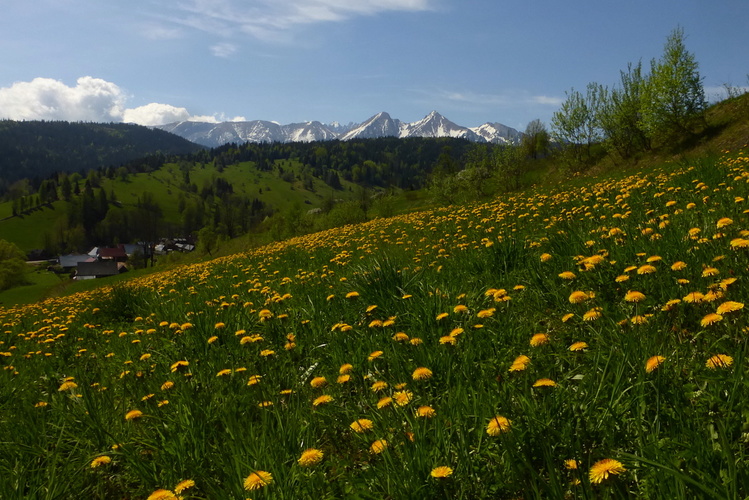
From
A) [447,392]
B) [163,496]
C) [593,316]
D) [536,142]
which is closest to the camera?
[163,496]

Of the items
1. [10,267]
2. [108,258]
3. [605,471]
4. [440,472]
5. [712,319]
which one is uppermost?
[712,319]

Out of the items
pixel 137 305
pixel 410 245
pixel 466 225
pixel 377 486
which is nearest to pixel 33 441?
pixel 377 486

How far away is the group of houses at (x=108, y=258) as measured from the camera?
150m

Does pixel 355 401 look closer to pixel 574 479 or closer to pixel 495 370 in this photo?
pixel 495 370

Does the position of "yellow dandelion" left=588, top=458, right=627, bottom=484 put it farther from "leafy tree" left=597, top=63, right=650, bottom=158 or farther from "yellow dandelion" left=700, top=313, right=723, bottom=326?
"leafy tree" left=597, top=63, right=650, bottom=158

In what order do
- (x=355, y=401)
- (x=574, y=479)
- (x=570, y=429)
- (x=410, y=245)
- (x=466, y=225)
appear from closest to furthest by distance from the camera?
1. (x=574, y=479)
2. (x=570, y=429)
3. (x=355, y=401)
4. (x=410, y=245)
5. (x=466, y=225)

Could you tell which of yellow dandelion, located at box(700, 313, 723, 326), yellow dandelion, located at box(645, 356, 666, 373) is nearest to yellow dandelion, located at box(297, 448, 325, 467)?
yellow dandelion, located at box(645, 356, 666, 373)

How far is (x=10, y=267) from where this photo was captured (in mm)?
99062

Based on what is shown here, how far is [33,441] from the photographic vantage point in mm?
3133

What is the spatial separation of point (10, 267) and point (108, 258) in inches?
3273

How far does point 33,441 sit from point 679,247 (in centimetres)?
549

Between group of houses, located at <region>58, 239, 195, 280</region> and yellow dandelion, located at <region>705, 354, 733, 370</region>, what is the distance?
16311 centimetres

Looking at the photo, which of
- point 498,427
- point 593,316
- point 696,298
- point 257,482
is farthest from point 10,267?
point 696,298

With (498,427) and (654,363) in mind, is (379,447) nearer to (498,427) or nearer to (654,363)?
(498,427)
